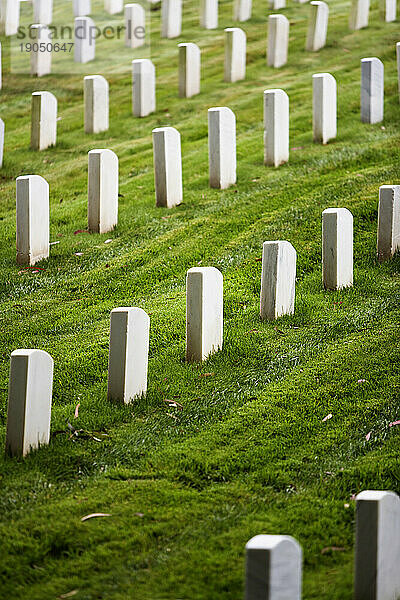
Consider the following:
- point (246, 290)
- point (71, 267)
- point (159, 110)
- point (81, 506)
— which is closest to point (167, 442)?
point (81, 506)

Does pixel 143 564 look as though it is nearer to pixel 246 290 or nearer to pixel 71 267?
pixel 246 290

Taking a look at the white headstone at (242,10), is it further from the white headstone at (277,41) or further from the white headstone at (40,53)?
the white headstone at (40,53)

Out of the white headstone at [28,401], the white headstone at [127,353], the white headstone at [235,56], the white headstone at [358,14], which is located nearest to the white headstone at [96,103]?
the white headstone at [235,56]

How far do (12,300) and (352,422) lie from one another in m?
3.32

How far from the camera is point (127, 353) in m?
4.66

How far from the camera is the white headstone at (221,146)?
28.1 ft

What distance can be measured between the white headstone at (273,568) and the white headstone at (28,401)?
74.9 inches

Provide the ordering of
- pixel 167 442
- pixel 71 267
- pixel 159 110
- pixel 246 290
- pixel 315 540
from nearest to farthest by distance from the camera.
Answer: pixel 315 540 → pixel 167 442 → pixel 246 290 → pixel 71 267 → pixel 159 110

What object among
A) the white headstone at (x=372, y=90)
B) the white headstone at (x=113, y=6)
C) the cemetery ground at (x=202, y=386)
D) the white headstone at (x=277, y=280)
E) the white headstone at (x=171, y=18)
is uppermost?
the white headstone at (x=113, y=6)

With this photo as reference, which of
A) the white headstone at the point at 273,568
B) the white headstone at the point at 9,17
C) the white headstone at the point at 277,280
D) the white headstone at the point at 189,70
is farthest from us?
the white headstone at the point at 9,17

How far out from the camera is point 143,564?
11.0 feet

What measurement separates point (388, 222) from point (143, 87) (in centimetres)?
600

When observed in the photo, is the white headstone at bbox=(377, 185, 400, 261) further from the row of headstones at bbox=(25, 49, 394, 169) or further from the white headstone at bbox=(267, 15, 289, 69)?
the white headstone at bbox=(267, 15, 289, 69)

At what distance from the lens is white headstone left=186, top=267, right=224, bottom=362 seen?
17.0 ft
